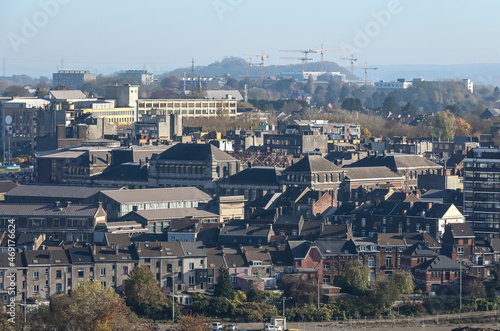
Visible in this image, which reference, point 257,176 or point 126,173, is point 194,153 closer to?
point 126,173

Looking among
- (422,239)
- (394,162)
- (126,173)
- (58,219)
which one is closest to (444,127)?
(394,162)

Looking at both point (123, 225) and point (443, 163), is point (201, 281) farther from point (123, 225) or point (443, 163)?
point (443, 163)

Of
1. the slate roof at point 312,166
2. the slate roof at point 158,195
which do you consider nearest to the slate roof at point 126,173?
the slate roof at point 158,195

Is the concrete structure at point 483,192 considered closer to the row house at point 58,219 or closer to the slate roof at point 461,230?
the slate roof at point 461,230

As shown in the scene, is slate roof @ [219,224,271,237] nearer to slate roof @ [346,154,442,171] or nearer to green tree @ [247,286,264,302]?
green tree @ [247,286,264,302]

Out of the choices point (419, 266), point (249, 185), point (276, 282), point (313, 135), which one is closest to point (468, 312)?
point (419, 266)
